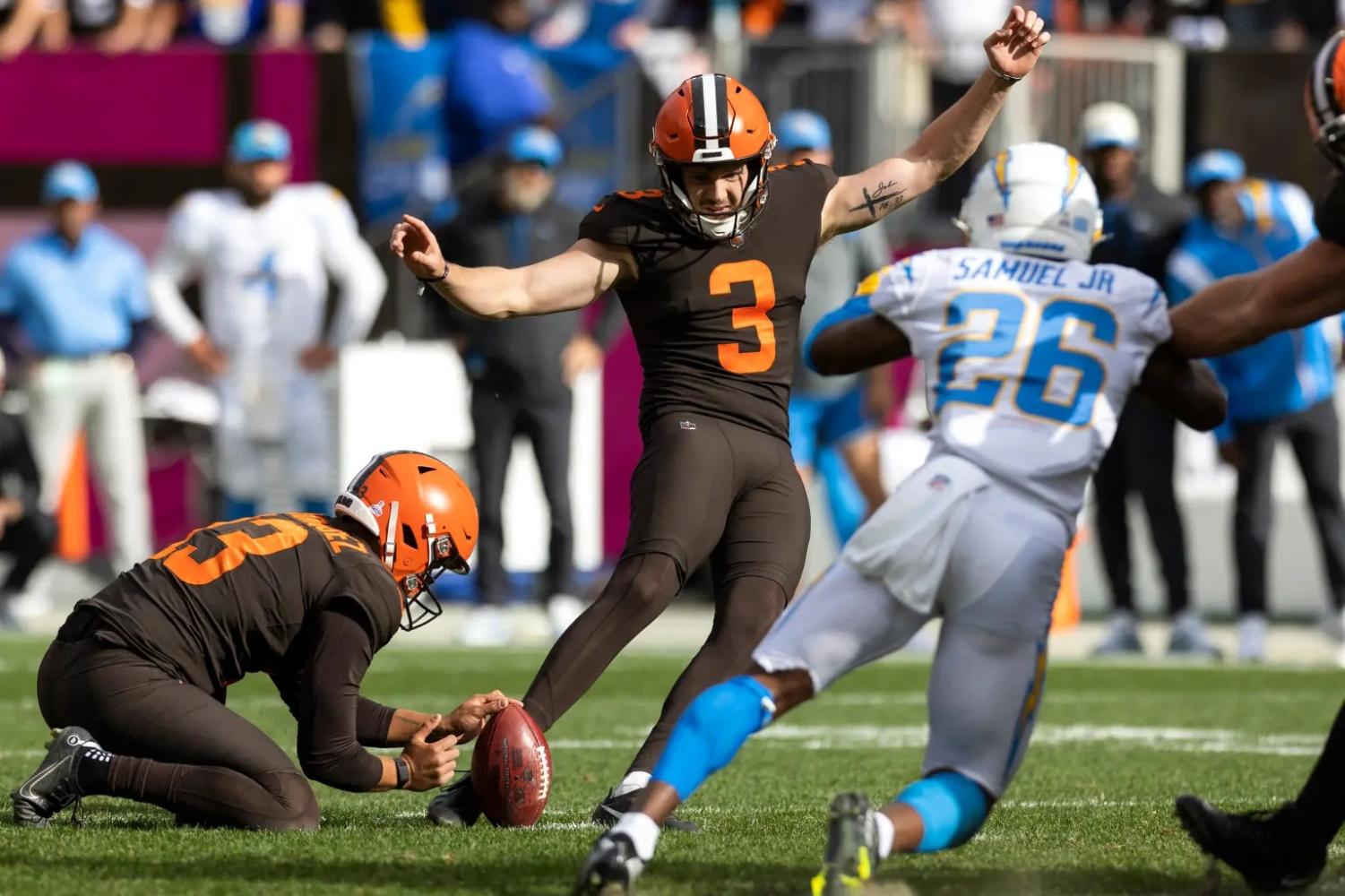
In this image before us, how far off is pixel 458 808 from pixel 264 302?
6.59 meters

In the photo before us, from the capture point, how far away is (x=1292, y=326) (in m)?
4.23

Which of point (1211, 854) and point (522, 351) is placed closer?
point (1211, 854)

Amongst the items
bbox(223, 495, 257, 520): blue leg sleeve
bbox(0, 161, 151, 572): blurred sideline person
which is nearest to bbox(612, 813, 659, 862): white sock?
bbox(0, 161, 151, 572): blurred sideline person

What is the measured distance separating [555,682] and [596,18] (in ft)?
30.9

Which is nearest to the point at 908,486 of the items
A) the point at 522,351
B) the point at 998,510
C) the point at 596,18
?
the point at 998,510

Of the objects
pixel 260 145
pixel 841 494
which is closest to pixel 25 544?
pixel 260 145

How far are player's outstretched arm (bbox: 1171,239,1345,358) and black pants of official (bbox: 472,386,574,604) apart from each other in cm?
574

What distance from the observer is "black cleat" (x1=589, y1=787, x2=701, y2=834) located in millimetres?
4750

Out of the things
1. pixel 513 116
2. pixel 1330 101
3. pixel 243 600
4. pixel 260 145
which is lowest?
pixel 243 600

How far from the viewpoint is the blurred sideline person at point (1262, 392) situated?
9305 mm

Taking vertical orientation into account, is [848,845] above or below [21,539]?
above

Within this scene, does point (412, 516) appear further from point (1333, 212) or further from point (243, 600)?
point (1333, 212)

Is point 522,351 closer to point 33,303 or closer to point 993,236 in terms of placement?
point 33,303

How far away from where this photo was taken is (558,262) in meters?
4.95
